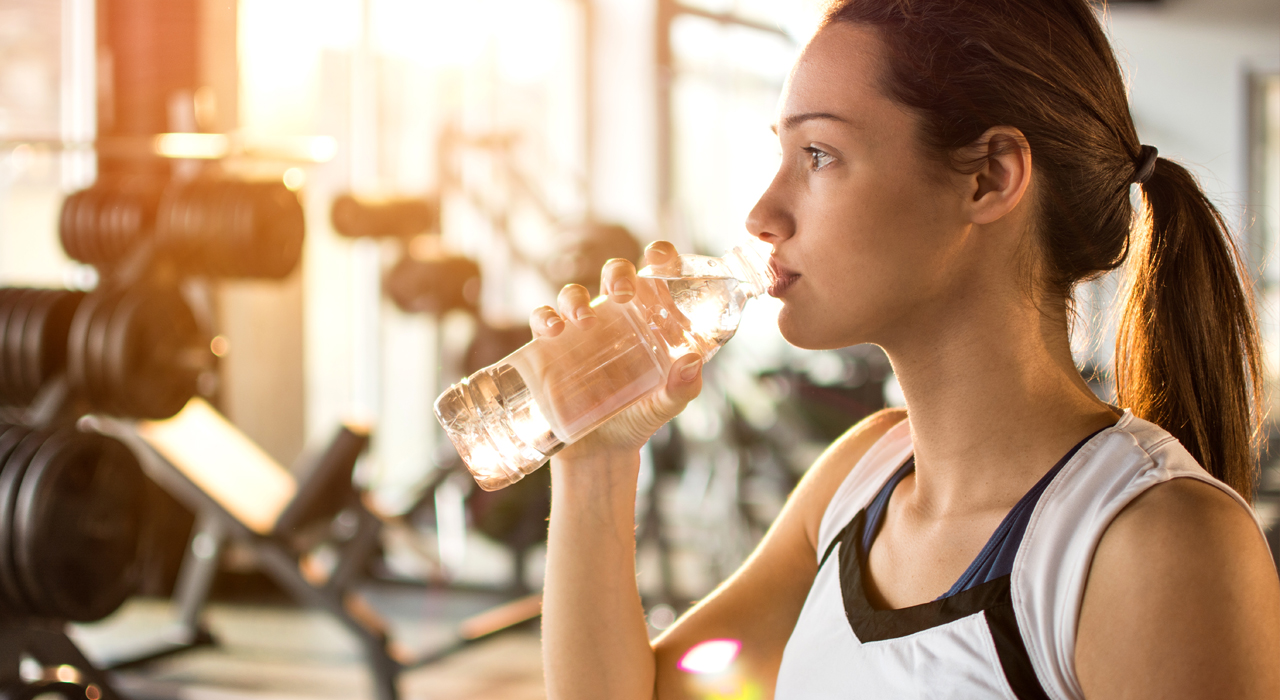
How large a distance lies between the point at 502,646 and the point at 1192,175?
3.02 m

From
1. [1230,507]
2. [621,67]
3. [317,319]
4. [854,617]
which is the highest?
[621,67]

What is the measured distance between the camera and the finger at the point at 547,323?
3.03 feet

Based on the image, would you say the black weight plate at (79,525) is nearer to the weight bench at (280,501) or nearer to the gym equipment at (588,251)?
the weight bench at (280,501)

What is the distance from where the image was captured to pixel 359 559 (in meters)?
3.07

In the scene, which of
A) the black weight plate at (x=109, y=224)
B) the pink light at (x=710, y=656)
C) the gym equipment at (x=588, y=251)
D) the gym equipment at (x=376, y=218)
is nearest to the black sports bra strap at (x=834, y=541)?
the pink light at (x=710, y=656)

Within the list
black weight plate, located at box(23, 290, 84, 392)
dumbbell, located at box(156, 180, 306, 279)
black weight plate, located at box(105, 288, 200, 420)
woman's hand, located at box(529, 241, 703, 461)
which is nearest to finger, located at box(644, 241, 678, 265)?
woman's hand, located at box(529, 241, 703, 461)

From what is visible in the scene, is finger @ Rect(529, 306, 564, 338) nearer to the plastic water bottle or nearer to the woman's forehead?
the plastic water bottle

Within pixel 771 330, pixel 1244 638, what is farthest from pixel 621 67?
pixel 1244 638

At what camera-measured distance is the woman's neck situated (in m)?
0.85

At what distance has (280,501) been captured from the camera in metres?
3.10

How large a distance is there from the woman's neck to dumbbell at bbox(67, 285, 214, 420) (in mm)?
2142

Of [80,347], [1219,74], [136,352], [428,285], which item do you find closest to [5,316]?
[80,347]

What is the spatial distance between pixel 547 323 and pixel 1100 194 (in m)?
0.48

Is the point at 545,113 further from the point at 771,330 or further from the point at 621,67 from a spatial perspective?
the point at 771,330
